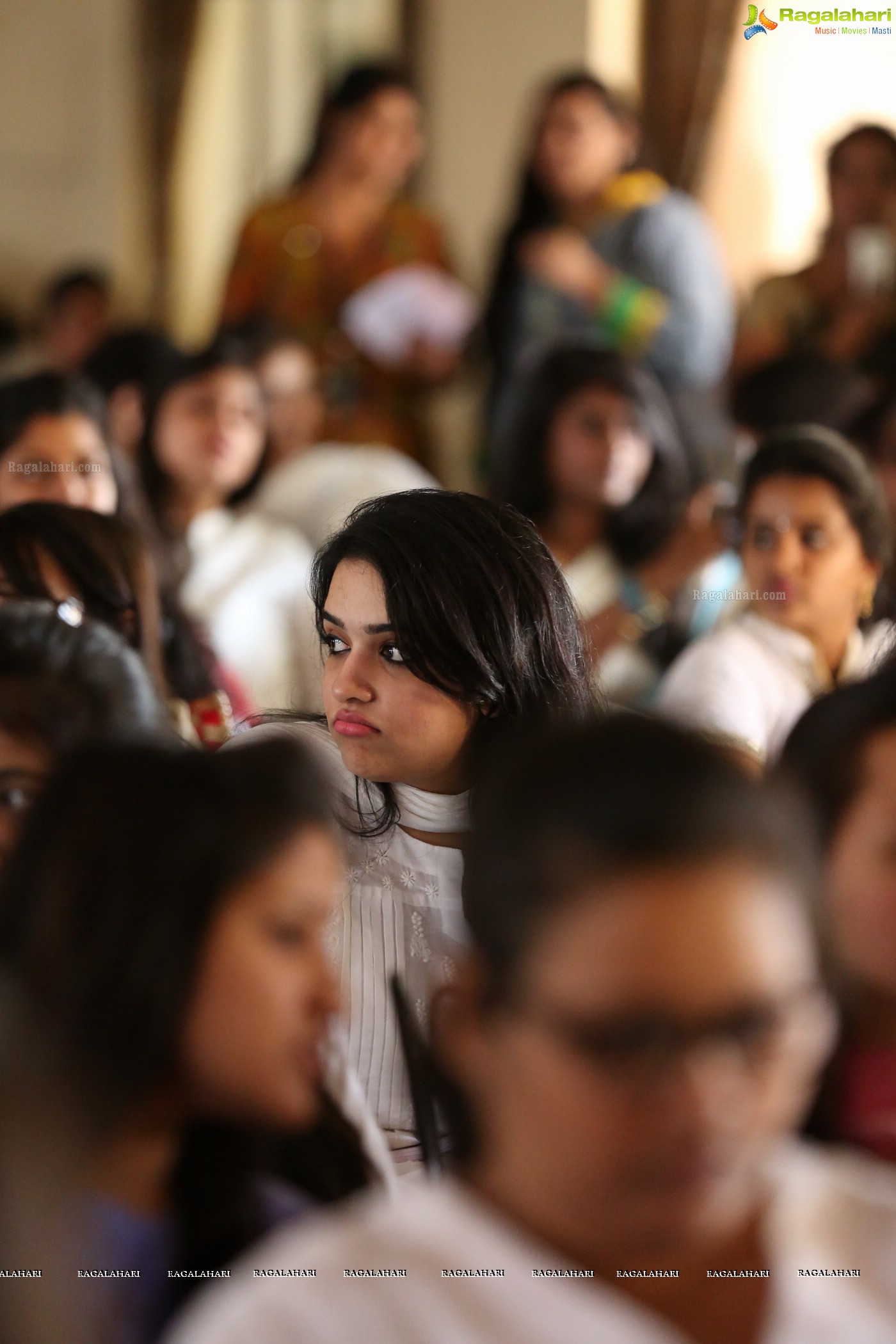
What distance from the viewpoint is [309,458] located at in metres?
2.75

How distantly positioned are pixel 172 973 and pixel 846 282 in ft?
8.07

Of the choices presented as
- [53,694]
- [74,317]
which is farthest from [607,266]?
[53,694]

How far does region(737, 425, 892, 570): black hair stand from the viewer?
6.45ft

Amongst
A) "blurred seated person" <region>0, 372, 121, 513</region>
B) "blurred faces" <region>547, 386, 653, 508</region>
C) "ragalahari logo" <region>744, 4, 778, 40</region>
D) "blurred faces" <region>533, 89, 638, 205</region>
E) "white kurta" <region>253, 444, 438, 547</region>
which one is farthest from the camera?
"blurred faces" <region>533, 89, 638, 205</region>

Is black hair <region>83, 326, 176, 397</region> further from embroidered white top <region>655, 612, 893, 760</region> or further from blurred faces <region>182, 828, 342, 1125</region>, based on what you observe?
blurred faces <region>182, 828, 342, 1125</region>

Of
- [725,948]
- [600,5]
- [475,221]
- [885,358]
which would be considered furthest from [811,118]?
[725,948]

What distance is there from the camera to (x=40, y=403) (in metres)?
2.12

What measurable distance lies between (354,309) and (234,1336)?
2715mm

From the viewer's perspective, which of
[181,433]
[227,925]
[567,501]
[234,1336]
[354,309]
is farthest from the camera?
[354,309]

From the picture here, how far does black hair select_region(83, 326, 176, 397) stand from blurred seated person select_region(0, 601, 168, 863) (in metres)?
1.63

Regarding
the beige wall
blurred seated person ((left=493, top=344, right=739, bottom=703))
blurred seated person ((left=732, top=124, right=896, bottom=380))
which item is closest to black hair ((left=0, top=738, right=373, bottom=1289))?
blurred seated person ((left=493, top=344, right=739, bottom=703))

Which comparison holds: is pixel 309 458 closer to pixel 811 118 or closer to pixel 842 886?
pixel 811 118

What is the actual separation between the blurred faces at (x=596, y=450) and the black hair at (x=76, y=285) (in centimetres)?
198

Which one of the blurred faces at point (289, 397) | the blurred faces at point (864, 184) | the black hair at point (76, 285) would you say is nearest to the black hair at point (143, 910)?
the blurred faces at point (289, 397)
